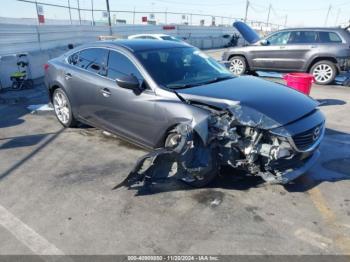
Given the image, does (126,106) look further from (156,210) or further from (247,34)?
(247,34)

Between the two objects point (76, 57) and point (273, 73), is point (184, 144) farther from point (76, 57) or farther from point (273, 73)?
point (273, 73)

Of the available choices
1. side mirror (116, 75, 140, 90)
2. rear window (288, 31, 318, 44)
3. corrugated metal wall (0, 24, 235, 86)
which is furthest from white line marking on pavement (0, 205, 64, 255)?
rear window (288, 31, 318, 44)

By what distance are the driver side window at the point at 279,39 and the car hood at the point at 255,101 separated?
7.48 metres

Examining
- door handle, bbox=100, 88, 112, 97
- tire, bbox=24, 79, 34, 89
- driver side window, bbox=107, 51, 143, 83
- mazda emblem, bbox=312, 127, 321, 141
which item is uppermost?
driver side window, bbox=107, 51, 143, 83

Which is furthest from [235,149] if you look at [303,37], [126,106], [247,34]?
[247,34]

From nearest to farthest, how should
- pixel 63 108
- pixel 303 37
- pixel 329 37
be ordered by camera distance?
pixel 63 108, pixel 329 37, pixel 303 37

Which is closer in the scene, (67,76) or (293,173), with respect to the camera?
(293,173)

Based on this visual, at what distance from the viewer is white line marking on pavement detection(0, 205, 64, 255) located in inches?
121

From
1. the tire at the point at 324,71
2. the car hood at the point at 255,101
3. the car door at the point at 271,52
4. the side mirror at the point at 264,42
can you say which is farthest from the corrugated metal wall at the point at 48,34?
the tire at the point at 324,71

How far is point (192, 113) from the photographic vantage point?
12.9 feet

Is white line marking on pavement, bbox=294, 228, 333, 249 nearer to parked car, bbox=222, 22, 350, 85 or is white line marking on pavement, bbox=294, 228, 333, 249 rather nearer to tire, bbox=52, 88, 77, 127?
tire, bbox=52, 88, 77, 127

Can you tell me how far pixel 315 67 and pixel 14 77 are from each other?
371 inches

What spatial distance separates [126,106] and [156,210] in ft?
5.52

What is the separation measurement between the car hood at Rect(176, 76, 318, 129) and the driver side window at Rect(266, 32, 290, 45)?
7482 mm
